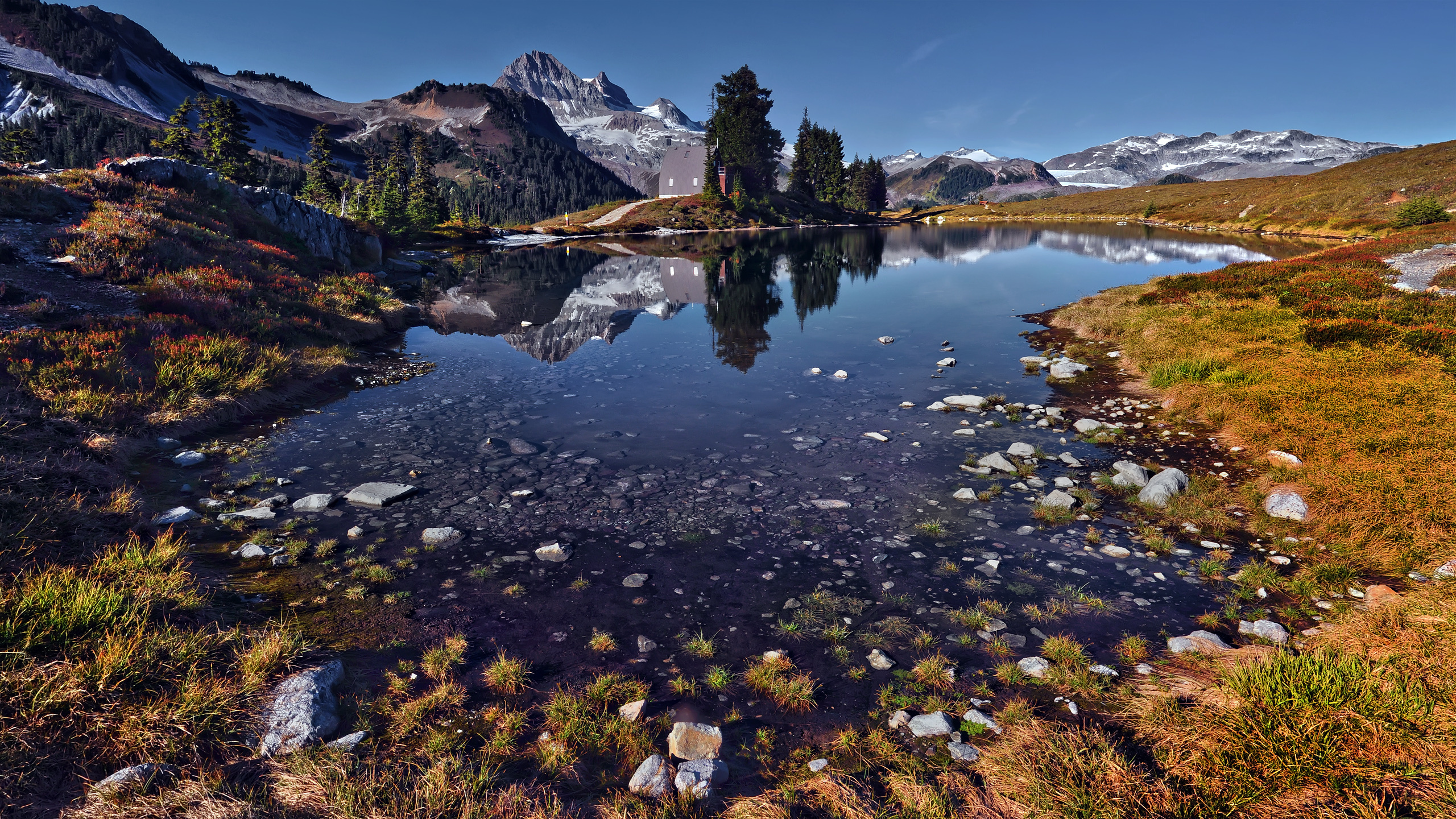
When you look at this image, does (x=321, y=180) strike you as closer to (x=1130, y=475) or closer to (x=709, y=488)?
(x=709, y=488)

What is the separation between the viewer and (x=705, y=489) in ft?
33.0

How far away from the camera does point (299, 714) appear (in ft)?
15.2

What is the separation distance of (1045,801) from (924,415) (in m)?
10.5

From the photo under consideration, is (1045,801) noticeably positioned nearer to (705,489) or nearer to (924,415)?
(705,489)

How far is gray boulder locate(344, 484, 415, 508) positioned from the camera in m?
9.15

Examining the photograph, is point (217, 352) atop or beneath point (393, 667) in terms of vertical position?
atop

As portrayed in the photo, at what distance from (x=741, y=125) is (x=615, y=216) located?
125ft

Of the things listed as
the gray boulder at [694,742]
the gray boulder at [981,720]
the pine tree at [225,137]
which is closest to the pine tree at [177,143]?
the pine tree at [225,137]

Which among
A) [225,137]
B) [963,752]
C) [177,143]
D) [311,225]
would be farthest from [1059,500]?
[177,143]

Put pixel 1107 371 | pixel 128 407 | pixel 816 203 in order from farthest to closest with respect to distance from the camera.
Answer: pixel 816 203 → pixel 1107 371 → pixel 128 407

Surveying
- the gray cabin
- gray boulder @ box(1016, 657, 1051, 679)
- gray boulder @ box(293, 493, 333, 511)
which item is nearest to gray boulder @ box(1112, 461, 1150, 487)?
gray boulder @ box(1016, 657, 1051, 679)

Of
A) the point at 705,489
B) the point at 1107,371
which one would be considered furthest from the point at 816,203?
the point at 705,489

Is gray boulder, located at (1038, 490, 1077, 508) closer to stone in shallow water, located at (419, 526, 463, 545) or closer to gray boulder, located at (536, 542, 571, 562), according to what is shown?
gray boulder, located at (536, 542, 571, 562)

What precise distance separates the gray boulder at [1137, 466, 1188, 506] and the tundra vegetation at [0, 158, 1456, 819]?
0.90 feet
